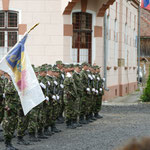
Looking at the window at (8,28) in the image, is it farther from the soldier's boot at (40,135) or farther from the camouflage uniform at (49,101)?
the soldier's boot at (40,135)

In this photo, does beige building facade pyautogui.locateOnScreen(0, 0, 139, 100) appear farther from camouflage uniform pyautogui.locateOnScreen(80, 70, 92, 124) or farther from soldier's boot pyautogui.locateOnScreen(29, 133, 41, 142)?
soldier's boot pyautogui.locateOnScreen(29, 133, 41, 142)

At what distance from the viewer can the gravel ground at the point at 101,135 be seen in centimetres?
851

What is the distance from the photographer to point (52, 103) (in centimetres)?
1030

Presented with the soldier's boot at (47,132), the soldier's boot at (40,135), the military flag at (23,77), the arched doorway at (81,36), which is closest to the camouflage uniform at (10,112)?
the military flag at (23,77)

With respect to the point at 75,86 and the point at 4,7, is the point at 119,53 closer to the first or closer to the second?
the point at 4,7

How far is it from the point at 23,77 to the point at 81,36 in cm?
1146

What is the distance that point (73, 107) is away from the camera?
38.5 feet

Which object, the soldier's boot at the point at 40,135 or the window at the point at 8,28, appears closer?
the soldier's boot at the point at 40,135

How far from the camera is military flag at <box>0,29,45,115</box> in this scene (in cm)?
758

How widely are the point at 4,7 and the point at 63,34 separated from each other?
2.64 m

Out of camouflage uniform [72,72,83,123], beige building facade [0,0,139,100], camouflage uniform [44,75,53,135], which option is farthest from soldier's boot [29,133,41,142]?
beige building facade [0,0,139,100]

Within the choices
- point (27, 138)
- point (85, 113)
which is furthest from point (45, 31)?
point (27, 138)

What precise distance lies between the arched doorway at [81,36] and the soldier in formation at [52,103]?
4274mm

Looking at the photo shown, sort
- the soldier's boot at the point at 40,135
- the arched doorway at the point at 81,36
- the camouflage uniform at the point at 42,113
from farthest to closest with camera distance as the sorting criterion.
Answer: the arched doorway at the point at 81,36 → the soldier's boot at the point at 40,135 → the camouflage uniform at the point at 42,113
